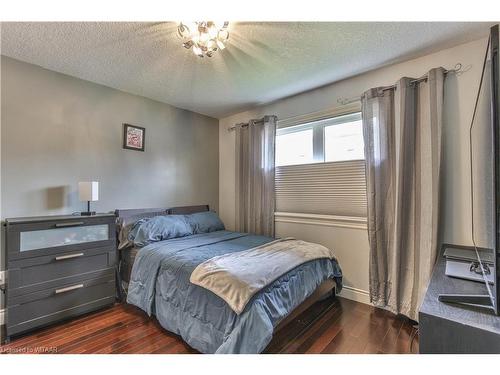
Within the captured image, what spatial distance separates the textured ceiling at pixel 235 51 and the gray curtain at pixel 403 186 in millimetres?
344

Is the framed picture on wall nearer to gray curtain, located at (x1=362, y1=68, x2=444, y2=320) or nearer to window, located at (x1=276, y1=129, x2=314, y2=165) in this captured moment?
window, located at (x1=276, y1=129, x2=314, y2=165)

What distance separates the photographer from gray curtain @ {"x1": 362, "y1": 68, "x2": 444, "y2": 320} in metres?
2.00

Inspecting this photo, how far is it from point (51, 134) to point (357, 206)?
3269 millimetres

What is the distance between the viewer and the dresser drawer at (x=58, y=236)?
1905 mm

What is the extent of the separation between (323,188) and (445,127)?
4.11 feet

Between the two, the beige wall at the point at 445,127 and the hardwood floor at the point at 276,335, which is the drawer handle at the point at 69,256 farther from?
the beige wall at the point at 445,127

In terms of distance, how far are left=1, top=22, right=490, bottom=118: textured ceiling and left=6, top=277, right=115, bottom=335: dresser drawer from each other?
2087mm

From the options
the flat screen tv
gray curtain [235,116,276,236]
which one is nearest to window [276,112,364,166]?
gray curtain [235,116,276,236]

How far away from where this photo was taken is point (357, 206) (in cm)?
257

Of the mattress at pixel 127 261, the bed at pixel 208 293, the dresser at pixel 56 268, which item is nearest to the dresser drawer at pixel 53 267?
the dresser at pixel 56 268

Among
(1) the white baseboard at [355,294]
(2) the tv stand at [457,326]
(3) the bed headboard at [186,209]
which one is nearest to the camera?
(2) the tv stand at [457,326]

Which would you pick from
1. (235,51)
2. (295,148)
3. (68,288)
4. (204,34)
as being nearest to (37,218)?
(68,288)
